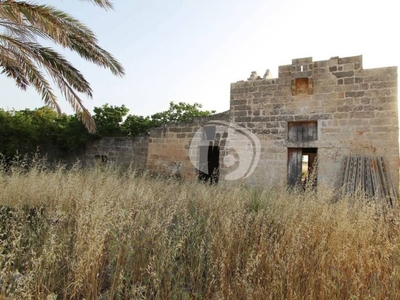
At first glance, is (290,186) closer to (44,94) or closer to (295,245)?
(295,245)

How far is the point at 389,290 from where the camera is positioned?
2.20 m

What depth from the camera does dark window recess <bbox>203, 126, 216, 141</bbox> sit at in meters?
9.18

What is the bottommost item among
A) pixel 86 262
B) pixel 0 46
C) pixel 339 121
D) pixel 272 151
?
pixel 86 262

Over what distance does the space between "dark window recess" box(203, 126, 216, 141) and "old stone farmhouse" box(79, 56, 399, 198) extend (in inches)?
1.3

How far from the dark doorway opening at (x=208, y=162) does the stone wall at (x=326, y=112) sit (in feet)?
5.72

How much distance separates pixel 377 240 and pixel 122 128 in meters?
11.1

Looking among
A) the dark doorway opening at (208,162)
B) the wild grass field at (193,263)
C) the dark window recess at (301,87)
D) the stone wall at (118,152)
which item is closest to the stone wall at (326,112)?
the dark window recess at (301,87)

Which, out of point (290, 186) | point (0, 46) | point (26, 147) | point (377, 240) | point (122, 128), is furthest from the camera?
point (122, 128)

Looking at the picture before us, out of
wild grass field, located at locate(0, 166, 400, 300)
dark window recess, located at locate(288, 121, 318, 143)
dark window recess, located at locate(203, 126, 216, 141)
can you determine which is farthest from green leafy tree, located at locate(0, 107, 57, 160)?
dark window recess, located at locate(288, 121, 318, 143)

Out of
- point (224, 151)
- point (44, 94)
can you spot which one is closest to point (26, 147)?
point (44, 94)

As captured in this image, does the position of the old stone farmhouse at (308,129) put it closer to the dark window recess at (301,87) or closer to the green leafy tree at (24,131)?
the dark window recess at (301,87)

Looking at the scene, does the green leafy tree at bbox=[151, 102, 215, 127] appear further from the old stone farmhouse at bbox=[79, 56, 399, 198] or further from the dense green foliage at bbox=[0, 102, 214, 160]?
the old stone farmhouse at bbox=[79, 56, 399, 198]

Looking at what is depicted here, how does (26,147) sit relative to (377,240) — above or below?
above

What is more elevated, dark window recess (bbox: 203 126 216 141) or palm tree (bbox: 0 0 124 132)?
palm tree (bbox: 0 0 124 132)
